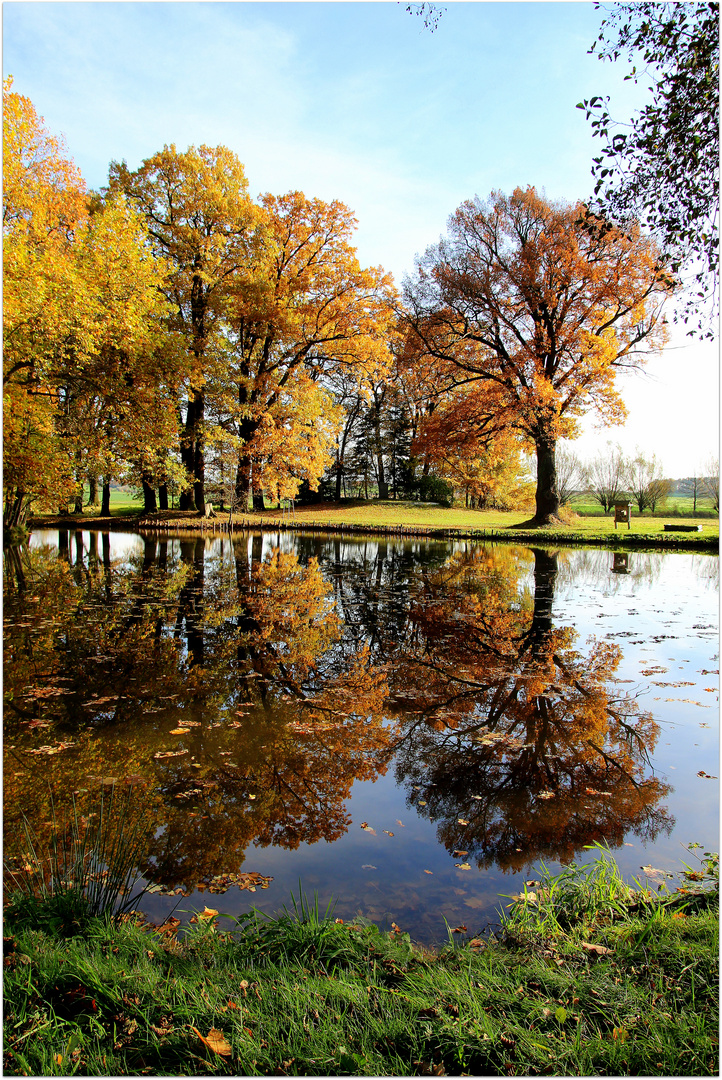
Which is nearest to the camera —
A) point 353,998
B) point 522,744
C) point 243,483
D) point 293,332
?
point 353,998

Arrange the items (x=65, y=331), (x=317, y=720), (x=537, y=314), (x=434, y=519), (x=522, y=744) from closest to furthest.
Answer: (x=522, y=744), (x=317, y=720), (x=65, y=331), (x=537, y=314), (x=434, y=519)

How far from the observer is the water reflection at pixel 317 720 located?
3.92 metres

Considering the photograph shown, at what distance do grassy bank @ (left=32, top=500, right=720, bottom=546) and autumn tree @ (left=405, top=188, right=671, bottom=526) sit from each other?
3.20 metres

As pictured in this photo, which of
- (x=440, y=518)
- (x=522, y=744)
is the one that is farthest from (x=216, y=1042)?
(x=440, y=518)

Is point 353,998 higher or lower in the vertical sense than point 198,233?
lower

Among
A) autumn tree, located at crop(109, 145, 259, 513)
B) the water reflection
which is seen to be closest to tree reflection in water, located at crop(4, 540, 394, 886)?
the water reflection

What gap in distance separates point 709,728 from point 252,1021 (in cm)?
518

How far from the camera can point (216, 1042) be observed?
2.13 meters

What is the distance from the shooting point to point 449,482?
46.7 m

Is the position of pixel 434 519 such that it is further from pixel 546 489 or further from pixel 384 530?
pixel 546 489

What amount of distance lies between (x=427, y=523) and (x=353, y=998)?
30.3 metres

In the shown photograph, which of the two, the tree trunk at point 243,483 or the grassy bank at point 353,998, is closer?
the grassy bank at point 353,998

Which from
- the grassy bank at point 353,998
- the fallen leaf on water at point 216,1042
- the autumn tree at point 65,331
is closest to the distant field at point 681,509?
the autumn tree at point 65,331

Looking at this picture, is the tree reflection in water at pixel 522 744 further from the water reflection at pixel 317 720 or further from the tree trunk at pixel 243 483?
the tree trunk at pixel 243 483
